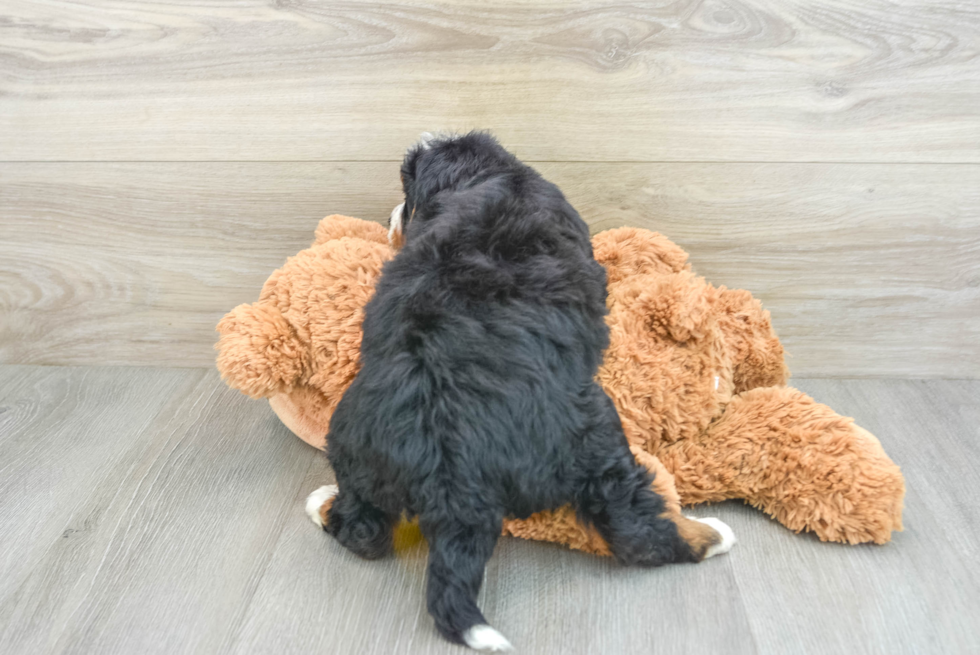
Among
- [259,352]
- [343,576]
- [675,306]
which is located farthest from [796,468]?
[259,352]

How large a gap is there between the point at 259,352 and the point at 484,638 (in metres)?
0.46

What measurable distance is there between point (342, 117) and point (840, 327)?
0.98 meters

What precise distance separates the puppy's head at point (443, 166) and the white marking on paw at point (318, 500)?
37 centimetres

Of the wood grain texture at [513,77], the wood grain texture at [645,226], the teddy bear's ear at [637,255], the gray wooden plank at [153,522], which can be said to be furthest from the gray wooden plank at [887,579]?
the gray wooden plank at [153,522]

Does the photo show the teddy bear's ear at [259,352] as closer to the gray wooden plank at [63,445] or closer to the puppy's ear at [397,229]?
the puppy's ear at [397,229]

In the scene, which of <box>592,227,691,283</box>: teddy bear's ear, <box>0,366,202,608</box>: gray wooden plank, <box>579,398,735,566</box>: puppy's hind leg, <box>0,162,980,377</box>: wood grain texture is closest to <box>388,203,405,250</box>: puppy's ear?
<box>0,162,980,377</box>: wood grain texture

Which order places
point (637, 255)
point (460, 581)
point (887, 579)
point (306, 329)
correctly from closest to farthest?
point (460, 581) → point (887, 579) → point (306, 329) → point (637, 255)

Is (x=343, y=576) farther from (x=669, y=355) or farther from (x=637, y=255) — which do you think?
(x=637, y=255)

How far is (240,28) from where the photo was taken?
3.67ft

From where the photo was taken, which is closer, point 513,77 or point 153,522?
point 153,522

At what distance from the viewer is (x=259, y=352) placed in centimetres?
91

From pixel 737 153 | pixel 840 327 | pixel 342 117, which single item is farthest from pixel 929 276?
pixel 342 117

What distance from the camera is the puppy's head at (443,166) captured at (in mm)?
951

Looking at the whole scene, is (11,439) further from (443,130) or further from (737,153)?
(737,153)
